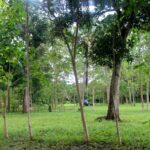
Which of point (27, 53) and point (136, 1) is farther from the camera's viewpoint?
point (27, 53)

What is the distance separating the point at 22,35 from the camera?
9.54m

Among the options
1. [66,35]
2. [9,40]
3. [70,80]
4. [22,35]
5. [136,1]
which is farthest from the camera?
[70,80]

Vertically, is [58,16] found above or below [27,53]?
above

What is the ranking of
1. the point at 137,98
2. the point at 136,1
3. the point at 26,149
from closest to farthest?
1. the point at 136,1
2. the point at 26,149
3. the point at 137,98

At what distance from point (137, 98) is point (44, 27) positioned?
5147 centimetres

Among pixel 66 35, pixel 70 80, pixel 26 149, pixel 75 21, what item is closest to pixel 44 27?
pixel 66 35

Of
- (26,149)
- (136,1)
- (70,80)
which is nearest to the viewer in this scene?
(136,1)

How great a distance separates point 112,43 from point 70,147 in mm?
3083

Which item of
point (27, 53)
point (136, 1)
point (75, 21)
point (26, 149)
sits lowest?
point (26, 149)

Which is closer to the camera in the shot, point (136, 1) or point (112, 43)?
point (136, 1)

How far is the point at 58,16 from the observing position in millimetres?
7809

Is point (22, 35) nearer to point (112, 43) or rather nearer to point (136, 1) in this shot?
point (112, 43)

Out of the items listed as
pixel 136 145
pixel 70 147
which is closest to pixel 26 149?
pixel 70 147

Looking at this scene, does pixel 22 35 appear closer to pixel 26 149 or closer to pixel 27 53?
pixel 27 53
